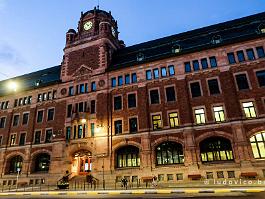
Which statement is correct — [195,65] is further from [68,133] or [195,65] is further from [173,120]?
[68,133]

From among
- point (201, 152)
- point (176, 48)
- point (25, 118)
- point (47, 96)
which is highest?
point (176, 48)

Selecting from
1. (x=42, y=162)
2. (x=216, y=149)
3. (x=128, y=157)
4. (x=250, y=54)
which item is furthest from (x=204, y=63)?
(x=42, y=162)

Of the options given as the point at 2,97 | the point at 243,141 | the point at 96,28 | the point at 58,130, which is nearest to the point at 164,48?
the point at 96,28

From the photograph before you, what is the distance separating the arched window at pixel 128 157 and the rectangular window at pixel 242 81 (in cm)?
1621

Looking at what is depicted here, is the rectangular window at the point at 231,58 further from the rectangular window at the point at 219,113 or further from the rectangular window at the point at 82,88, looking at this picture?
the rectangular window at the point at 82,88

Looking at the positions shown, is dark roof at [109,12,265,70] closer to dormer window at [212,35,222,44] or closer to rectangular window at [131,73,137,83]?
dormer window at [212,35,222,44]

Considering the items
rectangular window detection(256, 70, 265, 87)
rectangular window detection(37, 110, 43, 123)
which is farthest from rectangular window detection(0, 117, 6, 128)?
rectangular window detection(256, 70, 265, 87)

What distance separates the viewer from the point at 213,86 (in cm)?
2994

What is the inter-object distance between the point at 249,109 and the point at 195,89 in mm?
7166

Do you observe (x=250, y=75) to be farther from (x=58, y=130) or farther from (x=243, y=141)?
(x=58, y=130)

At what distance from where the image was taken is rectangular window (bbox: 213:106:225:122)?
28.2 metres

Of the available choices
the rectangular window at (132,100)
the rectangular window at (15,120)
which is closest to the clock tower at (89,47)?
the rectangular window at (132,100)

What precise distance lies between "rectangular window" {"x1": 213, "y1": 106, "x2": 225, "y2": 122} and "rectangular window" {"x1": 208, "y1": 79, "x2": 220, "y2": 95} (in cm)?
211

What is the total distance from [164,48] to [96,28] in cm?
1392
